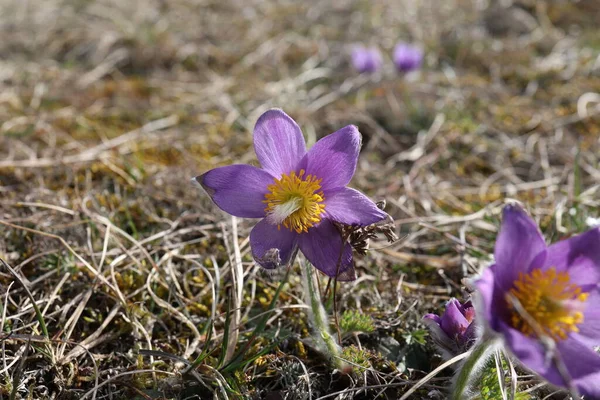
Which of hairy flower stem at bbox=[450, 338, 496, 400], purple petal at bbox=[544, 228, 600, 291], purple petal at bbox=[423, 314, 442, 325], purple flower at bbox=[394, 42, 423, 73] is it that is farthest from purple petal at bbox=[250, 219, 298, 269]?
purple flower at bbox=[394, 42, 423, 73]

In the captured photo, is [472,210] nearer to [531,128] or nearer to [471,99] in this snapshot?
[531,128]

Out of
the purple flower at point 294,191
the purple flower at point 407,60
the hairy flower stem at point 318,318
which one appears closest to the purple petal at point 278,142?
the purple flower at point 294,191

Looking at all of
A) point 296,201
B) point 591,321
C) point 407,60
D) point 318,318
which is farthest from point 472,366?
point 407,60

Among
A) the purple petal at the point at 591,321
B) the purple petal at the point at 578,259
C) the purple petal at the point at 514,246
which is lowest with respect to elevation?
the purple petal at the point at 591,321

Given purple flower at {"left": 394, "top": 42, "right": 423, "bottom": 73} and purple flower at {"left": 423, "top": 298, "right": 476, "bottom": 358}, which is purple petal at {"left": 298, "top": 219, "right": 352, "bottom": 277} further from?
purple flower at {"left": 394, "top": 42, "right": 423, "bottom": 73}

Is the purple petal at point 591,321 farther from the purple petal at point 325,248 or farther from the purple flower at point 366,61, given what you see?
the purple flower at point 366,61

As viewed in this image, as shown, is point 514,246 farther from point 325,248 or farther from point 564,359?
point 325,248

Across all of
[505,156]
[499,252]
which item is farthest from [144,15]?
[499,252]
